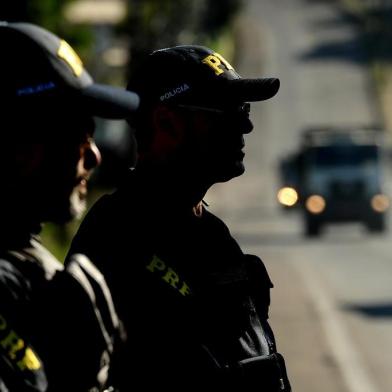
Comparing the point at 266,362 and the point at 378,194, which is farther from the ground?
the point at 266,362

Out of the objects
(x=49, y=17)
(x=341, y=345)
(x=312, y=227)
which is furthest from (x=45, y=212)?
(x=312, y=227)

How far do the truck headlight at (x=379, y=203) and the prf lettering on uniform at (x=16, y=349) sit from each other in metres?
35.4

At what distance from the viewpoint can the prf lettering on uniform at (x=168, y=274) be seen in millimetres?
3816

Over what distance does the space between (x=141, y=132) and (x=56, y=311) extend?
1.22 meters

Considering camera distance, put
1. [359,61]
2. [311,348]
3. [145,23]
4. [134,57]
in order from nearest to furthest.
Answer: [311,348] < [134,57] < [145,23] < [359,61]

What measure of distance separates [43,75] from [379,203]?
35.4 metres

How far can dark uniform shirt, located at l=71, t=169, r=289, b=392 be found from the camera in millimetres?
3762

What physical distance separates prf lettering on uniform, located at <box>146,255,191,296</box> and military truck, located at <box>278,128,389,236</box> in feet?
112

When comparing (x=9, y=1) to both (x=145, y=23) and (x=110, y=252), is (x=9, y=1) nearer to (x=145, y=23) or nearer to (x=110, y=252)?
(x=110, y=252)

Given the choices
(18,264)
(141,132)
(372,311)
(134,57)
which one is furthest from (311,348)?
(134,57)

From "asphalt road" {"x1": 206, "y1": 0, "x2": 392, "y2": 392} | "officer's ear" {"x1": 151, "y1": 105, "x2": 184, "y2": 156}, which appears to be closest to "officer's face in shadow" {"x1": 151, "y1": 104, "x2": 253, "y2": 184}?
"officer's ear" {"x1": 151, "y1": 105, "x2": 184, "y2": 156}

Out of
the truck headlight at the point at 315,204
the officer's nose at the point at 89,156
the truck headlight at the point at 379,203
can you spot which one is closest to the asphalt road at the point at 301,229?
the truck headlight at the point at 379,203

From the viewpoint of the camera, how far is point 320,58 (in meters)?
104

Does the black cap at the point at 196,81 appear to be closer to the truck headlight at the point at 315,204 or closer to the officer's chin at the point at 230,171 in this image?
the officer's chin at the point at 230,171
